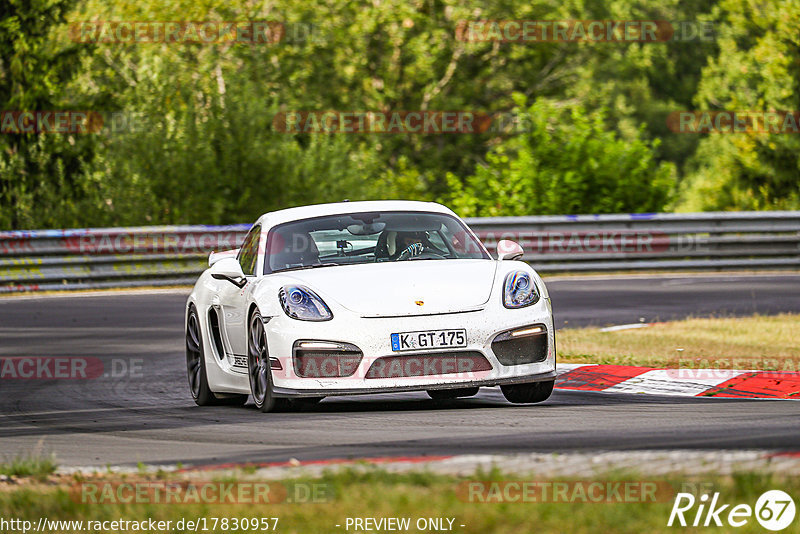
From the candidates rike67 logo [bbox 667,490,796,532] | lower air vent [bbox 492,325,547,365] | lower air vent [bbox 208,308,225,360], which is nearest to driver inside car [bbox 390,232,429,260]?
lower air vent [bbox 492,325,547,365]

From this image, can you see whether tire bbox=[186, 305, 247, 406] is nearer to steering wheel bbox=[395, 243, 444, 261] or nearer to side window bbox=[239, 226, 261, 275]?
side window bbox=[239, 226, 261, 275]

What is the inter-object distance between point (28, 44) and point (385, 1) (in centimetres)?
1611

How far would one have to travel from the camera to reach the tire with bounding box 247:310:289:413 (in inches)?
356

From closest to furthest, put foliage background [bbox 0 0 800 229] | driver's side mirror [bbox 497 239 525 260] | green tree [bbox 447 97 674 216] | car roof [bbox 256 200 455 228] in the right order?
driver's side mirror [bbox 497 239 525 260], car roof [bbox 256 200 455 228], foliage background [bbox 0 0 800 229], green tree [bbox 447 97 674 216]

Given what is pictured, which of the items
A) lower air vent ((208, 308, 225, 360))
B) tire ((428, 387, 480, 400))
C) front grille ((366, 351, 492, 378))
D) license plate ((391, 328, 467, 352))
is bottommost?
tire ((428, 387, 480, 400))

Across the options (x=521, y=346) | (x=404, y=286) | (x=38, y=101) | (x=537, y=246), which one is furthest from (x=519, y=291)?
(x=38, y=101)

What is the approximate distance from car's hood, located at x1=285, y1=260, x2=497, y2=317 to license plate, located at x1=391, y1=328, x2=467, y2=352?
128 mm

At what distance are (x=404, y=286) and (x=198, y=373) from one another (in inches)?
100

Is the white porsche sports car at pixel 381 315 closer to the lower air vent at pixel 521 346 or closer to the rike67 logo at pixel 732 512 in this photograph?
the lower air vent at pixel 521 346

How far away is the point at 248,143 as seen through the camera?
2834 cm

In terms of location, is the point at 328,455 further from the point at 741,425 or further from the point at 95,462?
the point at 741,425

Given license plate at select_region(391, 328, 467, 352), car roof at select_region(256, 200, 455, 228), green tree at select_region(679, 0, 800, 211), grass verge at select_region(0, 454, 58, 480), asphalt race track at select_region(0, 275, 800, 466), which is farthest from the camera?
green tree at select_region(679, 0, 800, 211)

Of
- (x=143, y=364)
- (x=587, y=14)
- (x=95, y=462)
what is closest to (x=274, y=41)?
(x=587, y=14)

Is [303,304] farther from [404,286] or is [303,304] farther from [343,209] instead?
[343,209]
